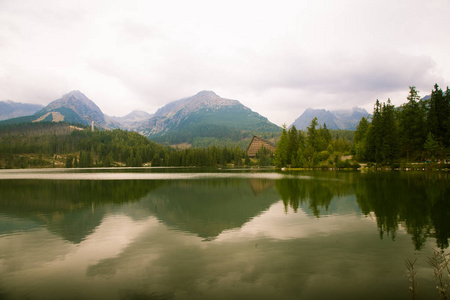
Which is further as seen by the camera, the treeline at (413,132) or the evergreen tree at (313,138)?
the evergreen tree at (313,138)

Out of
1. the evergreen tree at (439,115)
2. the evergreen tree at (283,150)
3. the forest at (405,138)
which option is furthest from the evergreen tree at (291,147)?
the evergreen tree at (439,115)

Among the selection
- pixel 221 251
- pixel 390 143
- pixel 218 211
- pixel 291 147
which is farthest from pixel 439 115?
pixel 221 251

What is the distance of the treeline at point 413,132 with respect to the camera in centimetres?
8750

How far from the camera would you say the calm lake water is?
400 inches

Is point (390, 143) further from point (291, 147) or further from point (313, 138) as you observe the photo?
point (291, 147)

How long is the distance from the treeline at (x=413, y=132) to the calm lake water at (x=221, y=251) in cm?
7532

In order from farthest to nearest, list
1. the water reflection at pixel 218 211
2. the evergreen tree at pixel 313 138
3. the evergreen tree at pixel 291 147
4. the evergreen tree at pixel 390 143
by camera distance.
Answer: the evergreen tree at pixel 291 147 < the evergreen tree at pixel 313 138 < the evergreen tree at pixel 390 143 < the water reflection at pixel 218 211

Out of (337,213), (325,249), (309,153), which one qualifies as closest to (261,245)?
(325,249)

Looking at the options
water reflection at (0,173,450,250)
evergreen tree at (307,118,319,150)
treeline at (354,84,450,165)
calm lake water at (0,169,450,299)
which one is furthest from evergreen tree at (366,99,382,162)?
calm lake water at (0,169,450,299)

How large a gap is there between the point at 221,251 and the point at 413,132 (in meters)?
104

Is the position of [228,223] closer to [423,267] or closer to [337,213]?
[337,213]

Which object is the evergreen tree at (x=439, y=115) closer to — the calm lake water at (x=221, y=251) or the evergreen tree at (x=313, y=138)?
the evergreen tree at (x=313, y=138)

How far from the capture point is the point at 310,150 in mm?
119188

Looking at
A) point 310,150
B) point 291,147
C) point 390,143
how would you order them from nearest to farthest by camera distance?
1. point 390,143
2. point 310,150
3. point 291,147
